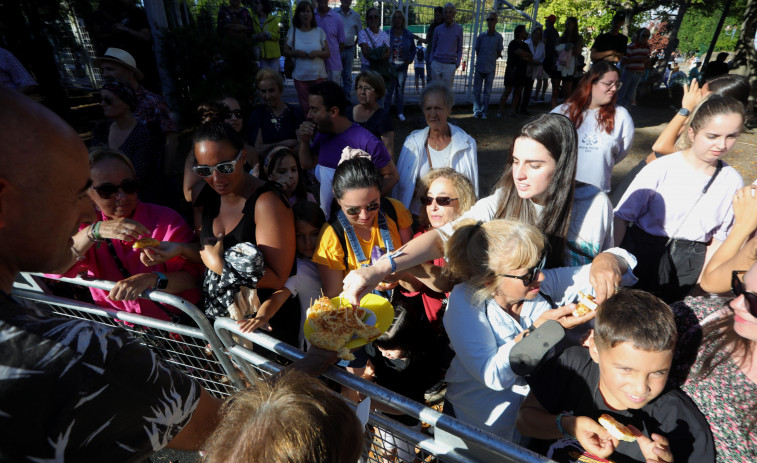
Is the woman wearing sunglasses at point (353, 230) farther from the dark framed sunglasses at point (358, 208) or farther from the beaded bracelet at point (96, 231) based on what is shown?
the beaded bracelet at point (96, 231)

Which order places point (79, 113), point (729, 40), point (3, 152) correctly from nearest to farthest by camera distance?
point (3, 152), point (79, 113), point (729, 40)

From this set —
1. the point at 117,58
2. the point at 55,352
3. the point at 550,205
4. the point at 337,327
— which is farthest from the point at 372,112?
the point at 55,352

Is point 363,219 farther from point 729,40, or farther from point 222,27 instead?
point 729,40

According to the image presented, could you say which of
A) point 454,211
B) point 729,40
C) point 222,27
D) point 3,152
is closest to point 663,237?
point 454,211

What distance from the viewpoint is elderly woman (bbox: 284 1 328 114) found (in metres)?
6.93

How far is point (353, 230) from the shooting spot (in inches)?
102

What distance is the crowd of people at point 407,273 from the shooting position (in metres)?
0.96

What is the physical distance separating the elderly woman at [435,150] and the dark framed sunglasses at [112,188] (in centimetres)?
224

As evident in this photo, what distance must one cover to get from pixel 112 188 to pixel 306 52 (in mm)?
5390

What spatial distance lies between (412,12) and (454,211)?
36.2ft

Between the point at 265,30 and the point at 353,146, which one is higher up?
the point at 265,30

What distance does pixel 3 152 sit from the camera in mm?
868

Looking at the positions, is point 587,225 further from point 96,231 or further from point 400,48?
point 400,48

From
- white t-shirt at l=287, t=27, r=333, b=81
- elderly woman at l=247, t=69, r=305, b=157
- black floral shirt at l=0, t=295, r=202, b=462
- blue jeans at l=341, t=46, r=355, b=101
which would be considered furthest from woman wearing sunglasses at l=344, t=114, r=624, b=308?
blue jeans at l=341, t=46, r=355, b=101
